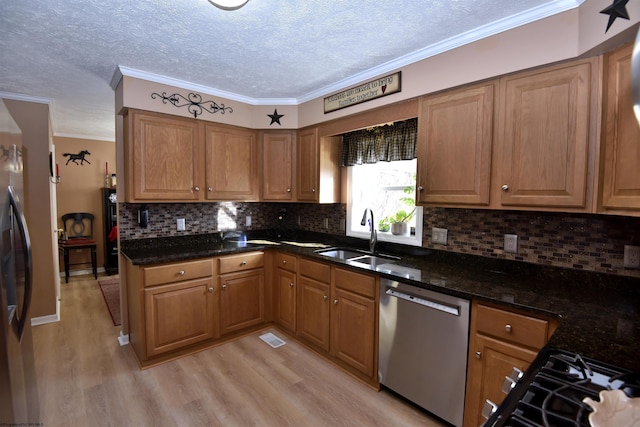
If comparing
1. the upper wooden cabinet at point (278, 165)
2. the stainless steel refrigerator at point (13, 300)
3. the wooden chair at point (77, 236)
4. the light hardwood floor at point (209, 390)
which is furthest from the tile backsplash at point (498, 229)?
the wooden chair at point (77, 236)

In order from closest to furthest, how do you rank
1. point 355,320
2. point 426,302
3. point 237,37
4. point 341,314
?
point 426,302, point 237,37, point 355,320, point 341,314

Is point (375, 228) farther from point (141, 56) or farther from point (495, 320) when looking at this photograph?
point (141, 56)

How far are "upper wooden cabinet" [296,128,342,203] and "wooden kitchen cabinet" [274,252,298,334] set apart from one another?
0.68m

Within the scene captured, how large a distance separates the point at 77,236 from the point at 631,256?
6.69 metres

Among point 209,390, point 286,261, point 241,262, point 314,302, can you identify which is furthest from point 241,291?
point 209,390

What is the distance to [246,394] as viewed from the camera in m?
2.12

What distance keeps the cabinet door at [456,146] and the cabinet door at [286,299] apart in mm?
1461

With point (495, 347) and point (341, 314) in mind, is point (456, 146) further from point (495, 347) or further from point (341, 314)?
point (341, 314)

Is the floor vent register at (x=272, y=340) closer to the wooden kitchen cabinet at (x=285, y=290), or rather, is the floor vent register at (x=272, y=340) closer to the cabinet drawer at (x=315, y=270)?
the wooden kitchen cabinet at (x=285, y=290)

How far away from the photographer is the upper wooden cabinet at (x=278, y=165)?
328 cm

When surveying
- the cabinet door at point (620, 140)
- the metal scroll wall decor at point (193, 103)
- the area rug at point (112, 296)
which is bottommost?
the area rug at point (112, 296)

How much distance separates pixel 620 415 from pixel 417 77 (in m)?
2.05

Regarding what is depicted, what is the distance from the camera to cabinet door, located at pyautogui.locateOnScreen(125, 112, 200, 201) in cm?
253

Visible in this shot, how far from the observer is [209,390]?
84.8 inches
